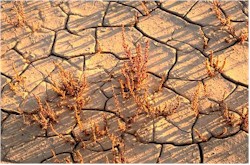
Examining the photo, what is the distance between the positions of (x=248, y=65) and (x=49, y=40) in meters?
1.96

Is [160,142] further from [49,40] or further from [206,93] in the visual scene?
[49,40]

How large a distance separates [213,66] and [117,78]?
884 millimetres

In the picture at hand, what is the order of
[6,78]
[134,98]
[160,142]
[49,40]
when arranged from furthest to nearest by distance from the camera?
[49,40] → [6,78] → [134,98] → [160,142]

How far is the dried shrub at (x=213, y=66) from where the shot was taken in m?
4.02

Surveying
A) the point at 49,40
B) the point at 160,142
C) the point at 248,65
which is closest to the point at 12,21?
the point at 49,40

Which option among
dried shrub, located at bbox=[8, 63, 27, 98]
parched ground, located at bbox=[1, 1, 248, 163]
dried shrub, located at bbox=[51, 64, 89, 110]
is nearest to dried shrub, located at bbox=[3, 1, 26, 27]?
parched ground, located at bbox=[1, 1, 248, 163]

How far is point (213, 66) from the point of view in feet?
13.5

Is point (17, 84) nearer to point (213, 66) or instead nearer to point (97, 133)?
point (97, 133)

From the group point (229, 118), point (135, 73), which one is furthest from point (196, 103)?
point (135, 73)

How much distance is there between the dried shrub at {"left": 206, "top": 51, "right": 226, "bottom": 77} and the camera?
402cm

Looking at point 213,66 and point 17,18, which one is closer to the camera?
point 213,66

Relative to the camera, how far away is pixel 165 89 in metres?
4.02

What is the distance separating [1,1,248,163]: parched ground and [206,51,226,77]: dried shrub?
52 mm

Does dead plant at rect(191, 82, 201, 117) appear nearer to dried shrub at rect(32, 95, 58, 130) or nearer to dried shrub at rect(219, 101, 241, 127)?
dried shrub at rect(219, 101, 241, 127)
